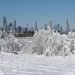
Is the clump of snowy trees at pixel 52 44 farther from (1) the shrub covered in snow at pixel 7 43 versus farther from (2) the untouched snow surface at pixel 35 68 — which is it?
(2) the untouched snow surface at pixel 35 68

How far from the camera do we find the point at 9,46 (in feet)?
51.3

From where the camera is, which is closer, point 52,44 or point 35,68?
point 35,68

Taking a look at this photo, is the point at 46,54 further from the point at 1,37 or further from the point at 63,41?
the point at 1,37

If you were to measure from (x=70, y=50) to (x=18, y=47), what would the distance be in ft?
17.0

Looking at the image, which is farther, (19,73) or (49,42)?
(49,42)

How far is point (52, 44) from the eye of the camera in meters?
14.1

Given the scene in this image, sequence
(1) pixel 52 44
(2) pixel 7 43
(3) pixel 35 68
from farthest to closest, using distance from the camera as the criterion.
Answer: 1. (2) pixel 7 43
2. (1) pixel 52 44
3. (3) pixel 35 68

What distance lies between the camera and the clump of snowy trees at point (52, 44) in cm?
1359

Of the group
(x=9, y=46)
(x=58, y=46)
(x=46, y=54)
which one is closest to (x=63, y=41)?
(x=58, y=46)

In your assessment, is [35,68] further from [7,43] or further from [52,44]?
[7,43]

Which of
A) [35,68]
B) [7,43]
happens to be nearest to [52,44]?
[7,43]

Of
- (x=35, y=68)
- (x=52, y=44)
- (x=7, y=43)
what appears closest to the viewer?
(x=35, y=68)

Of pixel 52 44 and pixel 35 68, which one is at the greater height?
pixel 52 44

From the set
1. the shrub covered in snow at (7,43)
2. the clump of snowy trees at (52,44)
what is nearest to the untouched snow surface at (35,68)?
the clump of snowy trees at (52,44)
